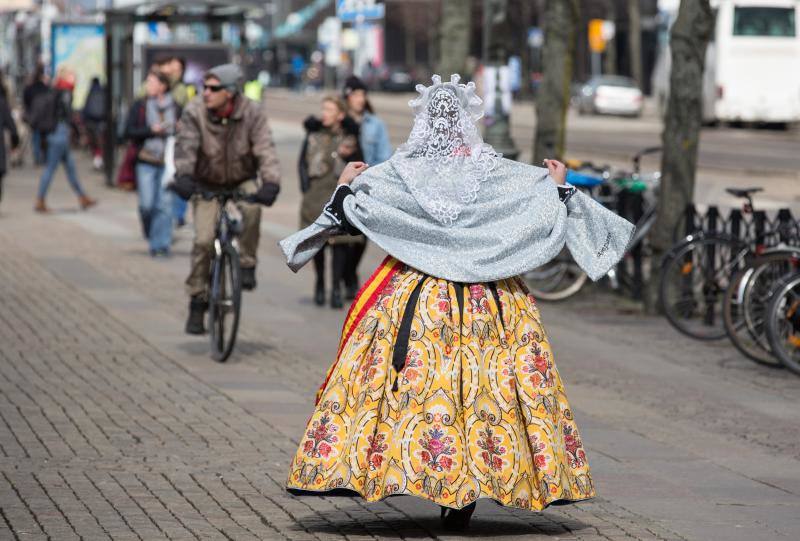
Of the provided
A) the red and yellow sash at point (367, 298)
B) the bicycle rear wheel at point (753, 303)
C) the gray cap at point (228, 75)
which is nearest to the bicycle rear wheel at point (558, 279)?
the bicycle rear wheel at point (753, 303)

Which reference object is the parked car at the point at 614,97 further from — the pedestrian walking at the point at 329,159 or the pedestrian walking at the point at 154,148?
the pedestrian walking at the point at 329,159

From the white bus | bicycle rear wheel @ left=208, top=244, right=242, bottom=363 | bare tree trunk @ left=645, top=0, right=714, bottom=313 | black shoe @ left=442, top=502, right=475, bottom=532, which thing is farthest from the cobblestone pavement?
the white bus

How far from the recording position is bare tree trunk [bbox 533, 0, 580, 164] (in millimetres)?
15945

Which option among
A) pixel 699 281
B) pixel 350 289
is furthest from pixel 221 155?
pixel 699 281

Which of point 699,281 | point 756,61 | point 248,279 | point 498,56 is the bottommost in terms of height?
point 699,281

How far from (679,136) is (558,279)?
172cm

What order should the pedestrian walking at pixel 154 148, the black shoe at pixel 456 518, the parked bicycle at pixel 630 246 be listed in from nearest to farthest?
the black shoe at pixel 456 518 → the parked bicycle at pixel 630 246 → the pedestrian walking at pixel 154 148

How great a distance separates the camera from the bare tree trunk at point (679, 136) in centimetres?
1299

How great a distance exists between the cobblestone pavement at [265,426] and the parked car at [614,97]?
44216 mm

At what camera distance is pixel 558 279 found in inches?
564

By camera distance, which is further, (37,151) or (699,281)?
(37,151)

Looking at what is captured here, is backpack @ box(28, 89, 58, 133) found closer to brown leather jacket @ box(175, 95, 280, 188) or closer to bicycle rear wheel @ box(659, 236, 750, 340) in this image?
bicycle rear wheel @ box(659, 236, 750, 340)

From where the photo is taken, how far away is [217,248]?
421 inches

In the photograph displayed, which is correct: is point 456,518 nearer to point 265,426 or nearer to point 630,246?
point 265,426
